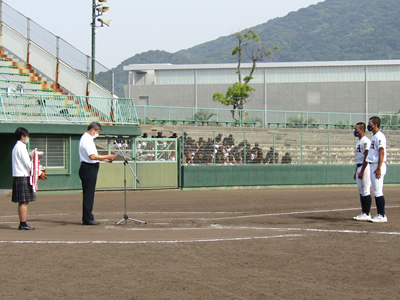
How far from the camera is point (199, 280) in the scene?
7.61 metres

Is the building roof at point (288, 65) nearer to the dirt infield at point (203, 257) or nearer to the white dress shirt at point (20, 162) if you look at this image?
the dirt infield at point (203, 257)

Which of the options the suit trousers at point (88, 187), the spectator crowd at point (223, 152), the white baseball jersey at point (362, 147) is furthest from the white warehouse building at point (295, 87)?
the suit trousers at point (88, 187)

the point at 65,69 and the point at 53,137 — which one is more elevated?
the point at 65,69

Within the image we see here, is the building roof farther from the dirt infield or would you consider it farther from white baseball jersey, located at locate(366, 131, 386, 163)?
white baseball jersey, located at locate(366, 131, 386, 163)

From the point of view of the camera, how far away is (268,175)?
102 ft

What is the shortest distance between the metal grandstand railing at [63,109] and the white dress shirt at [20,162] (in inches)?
477

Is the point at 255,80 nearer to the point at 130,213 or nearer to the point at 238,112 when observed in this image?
the point at 238,112

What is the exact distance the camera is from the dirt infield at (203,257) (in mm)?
7086

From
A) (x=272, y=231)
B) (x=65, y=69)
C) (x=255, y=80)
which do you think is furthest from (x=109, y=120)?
(x=255, y=80)

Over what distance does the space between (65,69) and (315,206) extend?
15.4 m

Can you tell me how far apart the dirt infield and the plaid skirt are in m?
0.62

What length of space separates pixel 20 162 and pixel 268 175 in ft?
65.4

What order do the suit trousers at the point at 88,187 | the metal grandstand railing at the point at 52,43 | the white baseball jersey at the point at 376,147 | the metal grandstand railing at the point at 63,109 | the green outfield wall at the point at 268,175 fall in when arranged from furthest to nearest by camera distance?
the metal grandstand railing at the point at 52,43, the green outfield wall at the point at 268,175, the metal grandstand railing at the point at 63,109, the white baseball jersey at the point at 376,147, the suit trousers at the point at 88,187

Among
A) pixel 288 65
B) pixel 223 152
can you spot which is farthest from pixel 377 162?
pixel 288 65
